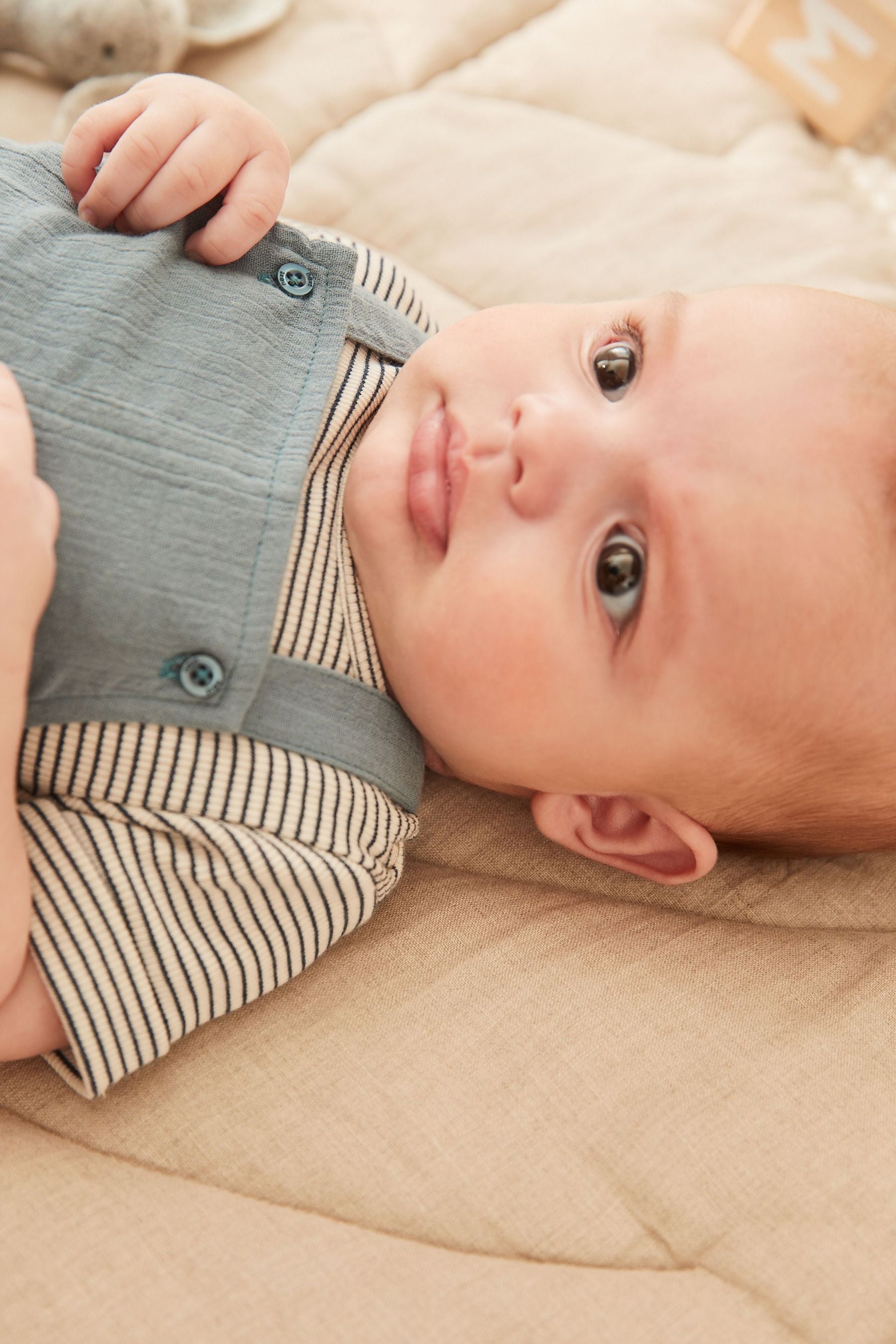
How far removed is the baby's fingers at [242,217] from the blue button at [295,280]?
38 mm

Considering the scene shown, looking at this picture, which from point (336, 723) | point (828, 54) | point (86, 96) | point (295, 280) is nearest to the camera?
point (336, 723)

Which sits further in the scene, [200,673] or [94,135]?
[94,135]

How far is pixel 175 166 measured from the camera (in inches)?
41.3

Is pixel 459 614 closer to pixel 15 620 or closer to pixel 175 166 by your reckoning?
pixel 15 620

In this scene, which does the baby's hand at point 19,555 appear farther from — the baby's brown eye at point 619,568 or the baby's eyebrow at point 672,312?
the baby's eyebrow at point 672,312

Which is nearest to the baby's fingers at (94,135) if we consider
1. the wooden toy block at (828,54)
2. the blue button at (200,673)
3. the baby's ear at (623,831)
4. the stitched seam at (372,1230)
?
the blue button at (200,673)

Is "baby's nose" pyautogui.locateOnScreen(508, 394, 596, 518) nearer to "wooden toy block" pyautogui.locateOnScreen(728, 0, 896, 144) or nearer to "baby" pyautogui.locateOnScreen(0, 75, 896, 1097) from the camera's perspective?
"baby" pyautogui.locateOnScreen(0, 75, 896, 1097)

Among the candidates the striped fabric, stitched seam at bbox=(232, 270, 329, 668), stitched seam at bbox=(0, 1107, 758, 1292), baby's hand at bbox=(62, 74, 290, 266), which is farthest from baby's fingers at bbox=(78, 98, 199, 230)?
stitched seam at bbox=(0, 1107, 758, 1292)

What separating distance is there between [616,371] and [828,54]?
0.90 metres

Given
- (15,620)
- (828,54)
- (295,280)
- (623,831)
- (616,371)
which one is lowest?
(623,831)

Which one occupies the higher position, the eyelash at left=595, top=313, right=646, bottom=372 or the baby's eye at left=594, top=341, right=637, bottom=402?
the eyelash at left=595, top=313, right=646, bottom=372

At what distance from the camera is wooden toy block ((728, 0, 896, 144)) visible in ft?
5.11

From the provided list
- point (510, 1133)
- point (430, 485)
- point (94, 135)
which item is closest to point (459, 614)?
point (430, 485)

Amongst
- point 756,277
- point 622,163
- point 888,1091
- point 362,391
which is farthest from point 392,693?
point 622,163
